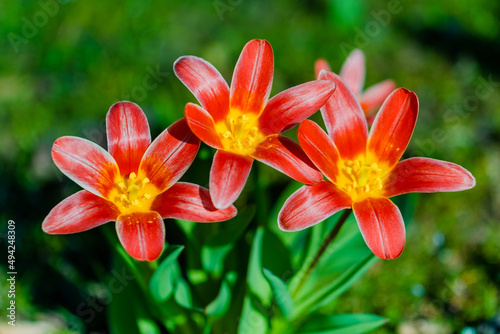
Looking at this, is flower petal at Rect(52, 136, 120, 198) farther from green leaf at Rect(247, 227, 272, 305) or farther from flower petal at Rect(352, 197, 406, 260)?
flower petal at Rect(352, 197, 406, 260)

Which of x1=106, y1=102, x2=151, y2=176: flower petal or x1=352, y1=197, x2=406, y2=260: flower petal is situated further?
x1=106, y1=102, x2=151, y2=176: flower petal

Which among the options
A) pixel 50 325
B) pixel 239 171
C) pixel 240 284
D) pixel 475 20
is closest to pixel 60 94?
pixel 50 325

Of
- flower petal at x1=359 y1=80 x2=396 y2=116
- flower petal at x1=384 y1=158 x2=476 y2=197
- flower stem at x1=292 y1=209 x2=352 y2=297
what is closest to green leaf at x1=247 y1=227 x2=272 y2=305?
flower stem at x1=292 y1=209 x2=352 y2=297

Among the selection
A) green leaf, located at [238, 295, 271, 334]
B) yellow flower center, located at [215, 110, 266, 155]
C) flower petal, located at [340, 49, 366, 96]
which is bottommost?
green leaf, located at [238, 295, 271, 334]

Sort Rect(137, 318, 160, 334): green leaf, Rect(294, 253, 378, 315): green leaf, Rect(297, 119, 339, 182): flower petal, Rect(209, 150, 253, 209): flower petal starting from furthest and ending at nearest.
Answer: Rect(137, 318, 160, 334): green leaf < Rect(294, 253, 378, 315): green leaf < Rect(297, 119, 339, 182): flower petal < Rect(209, 150, 253, 209): flower petal

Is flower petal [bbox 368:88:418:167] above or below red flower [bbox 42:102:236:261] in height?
below

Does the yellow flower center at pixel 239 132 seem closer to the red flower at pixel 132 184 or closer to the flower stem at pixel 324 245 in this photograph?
the red flower at pixel 132 184

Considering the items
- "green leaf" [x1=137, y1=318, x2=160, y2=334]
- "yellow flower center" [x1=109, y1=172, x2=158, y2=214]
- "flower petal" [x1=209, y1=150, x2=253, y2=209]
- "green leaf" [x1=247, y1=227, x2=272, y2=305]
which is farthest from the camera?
"green leaf" [x1=137, y1=318, x2=160, y2=334]
